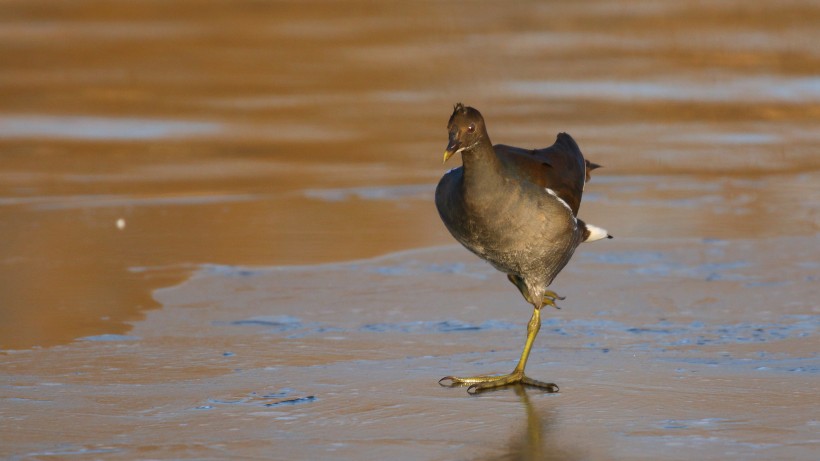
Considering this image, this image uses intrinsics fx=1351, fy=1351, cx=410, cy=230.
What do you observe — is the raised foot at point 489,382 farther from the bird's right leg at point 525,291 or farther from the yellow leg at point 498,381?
the bird's right leg at point 525,291

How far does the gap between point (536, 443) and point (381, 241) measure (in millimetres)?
3815

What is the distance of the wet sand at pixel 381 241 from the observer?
4945 millimetres

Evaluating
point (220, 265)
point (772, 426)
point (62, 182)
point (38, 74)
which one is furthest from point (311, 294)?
point (38, 74)

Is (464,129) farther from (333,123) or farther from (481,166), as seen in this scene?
(333,123)

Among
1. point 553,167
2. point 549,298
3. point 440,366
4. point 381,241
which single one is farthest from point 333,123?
point 440,366

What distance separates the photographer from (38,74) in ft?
48.2

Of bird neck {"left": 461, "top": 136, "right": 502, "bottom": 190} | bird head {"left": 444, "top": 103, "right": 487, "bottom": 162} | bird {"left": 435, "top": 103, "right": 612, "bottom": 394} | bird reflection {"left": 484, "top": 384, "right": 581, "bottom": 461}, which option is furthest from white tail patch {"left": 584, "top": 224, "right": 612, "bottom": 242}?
bird reflection {"left": 484, "top": 384, "right": 581, "bottom": 461}

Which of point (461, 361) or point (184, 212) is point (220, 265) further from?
point (461, 361)

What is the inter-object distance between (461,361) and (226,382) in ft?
3.44

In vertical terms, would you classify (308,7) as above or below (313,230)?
above

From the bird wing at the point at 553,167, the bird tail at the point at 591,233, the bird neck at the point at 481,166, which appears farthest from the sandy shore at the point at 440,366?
the bird neck at the point at 481,166

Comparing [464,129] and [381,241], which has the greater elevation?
[464,129]

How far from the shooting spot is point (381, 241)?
328 inches

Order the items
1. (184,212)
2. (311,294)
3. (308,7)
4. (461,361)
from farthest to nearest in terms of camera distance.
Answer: (308,7), (184,212), (311,294), (461,361)
